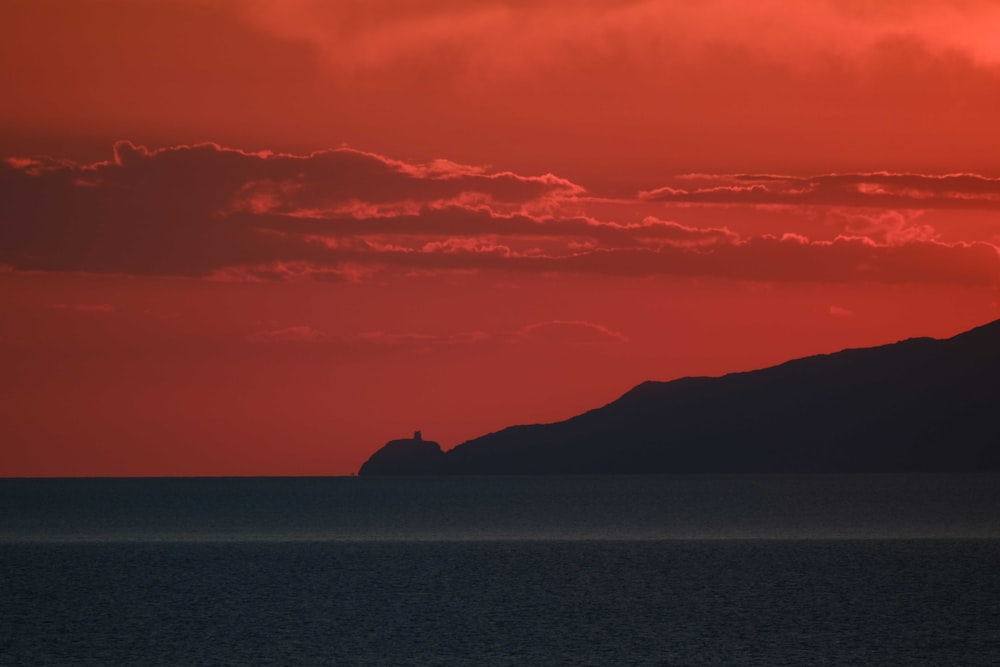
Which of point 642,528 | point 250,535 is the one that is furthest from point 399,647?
point 642,528

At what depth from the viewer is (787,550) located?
275 ft

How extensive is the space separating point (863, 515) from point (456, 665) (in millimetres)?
114683

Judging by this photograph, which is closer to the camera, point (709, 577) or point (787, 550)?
point (709, 577)

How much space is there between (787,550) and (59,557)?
42487mm

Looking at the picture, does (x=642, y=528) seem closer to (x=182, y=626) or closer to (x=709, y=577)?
(x=709, y=577)

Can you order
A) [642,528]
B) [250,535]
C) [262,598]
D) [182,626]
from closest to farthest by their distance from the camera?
[182,626]
[262,598]
[250,535]
[642,528]

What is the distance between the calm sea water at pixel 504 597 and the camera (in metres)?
38.8

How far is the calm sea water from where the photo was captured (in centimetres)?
3881

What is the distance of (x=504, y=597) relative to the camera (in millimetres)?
54094

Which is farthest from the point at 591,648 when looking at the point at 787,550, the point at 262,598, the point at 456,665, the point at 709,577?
the point at 787,550

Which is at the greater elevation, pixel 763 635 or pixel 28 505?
pixel 28 505

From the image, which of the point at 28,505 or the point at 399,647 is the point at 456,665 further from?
the point at 28,505

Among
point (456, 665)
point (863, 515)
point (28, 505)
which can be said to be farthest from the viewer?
point (28, 505)

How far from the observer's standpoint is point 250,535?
10881 cm
